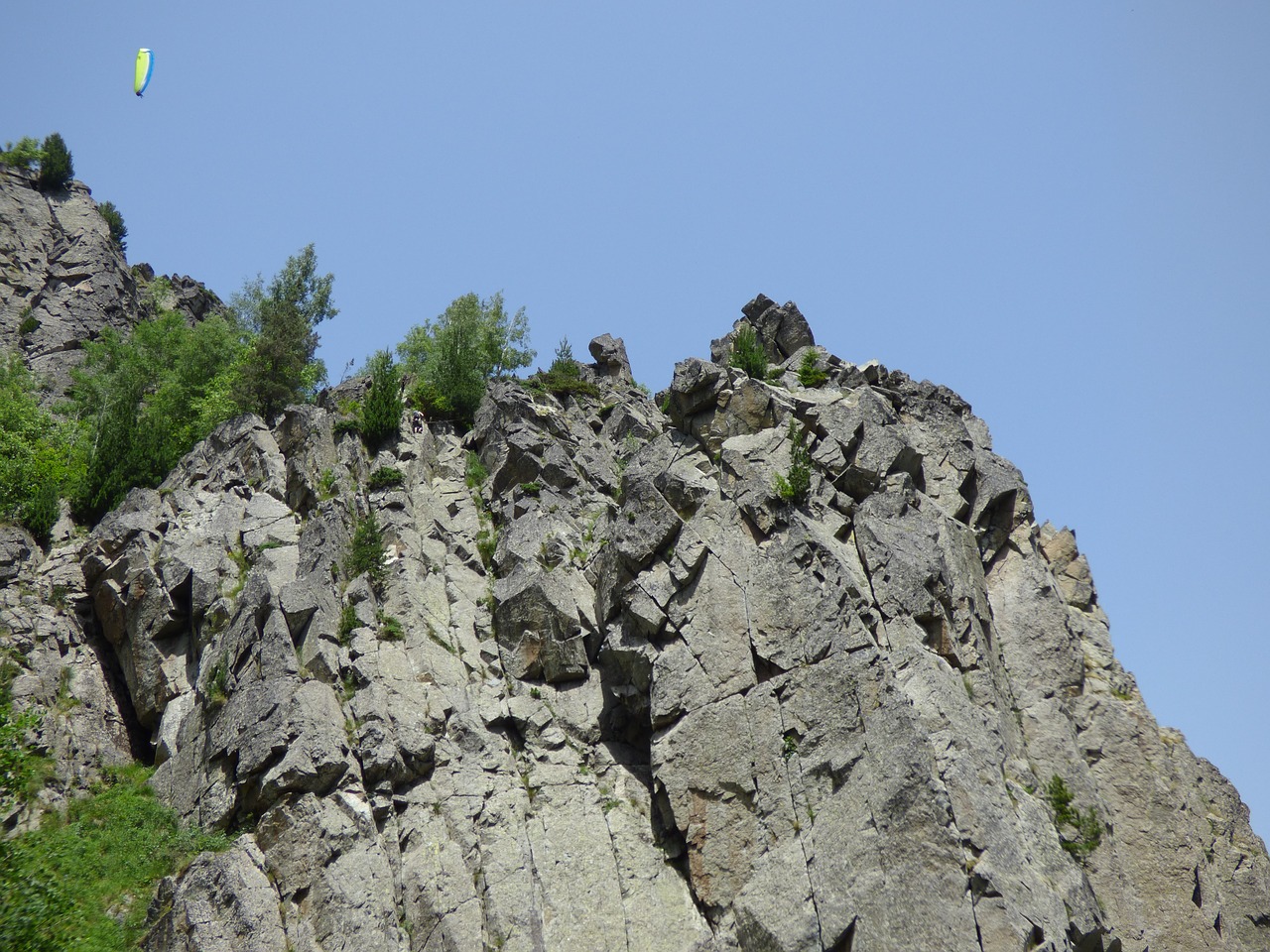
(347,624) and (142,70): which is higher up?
(142,70)

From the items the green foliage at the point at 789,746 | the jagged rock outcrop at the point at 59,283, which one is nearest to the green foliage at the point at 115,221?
the jagged rock outcrop at the point at 59,283

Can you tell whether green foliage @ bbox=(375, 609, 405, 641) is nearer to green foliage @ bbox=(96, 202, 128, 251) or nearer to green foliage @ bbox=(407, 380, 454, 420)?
green foliage @ bbox=(407, 380, 454, 420)

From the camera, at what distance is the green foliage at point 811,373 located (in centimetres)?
3112

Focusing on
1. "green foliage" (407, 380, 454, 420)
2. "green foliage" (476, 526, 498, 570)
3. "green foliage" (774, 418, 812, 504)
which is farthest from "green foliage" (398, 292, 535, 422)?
"green foliage" (774, 418, 812, 504)

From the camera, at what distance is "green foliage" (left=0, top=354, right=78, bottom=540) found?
29.0 meters

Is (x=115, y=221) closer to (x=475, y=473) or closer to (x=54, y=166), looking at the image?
(x=54, y=166)

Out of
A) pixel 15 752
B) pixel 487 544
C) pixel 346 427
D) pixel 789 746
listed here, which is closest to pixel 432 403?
pixel 346 427

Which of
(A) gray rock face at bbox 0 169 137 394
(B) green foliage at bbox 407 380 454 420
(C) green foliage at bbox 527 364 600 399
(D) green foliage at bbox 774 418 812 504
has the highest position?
(A) gray rock face at bbox 0 169 137 394

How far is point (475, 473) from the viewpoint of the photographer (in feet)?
103

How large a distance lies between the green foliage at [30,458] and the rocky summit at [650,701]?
133 centimetres

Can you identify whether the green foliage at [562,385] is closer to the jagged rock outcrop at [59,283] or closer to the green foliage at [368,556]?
the green foliage at [368,556]

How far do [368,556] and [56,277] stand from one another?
127 feet

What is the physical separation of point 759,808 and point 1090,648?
12.4 m

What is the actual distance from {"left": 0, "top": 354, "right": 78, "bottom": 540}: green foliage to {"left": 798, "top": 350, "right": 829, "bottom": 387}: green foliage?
2493 cm
